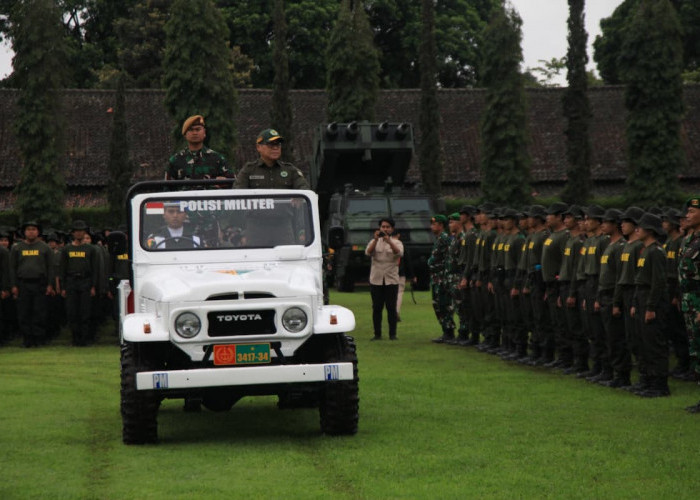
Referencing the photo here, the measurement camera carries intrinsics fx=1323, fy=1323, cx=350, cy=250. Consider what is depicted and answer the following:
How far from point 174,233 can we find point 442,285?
9791 mm

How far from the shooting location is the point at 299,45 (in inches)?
2411

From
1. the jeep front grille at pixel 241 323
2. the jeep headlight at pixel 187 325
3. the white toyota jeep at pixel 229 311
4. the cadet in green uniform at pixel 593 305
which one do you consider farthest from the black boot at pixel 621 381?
the jeep headlight at pixel 187 325

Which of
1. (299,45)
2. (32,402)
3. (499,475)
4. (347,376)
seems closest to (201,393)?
(347,376)

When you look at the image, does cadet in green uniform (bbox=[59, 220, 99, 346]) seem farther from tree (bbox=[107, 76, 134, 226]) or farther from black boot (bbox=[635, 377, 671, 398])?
tree (bbox=[107, 76, 134, 226])

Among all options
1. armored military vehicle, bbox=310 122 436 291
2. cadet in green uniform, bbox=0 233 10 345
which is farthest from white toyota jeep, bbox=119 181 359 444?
armored military vehicle, bbox=310 122 436 291

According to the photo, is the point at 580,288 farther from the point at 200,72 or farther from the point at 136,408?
the point at 200,72

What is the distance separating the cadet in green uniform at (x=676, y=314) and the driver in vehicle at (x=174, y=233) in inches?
250

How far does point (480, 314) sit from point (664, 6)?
3166 cm

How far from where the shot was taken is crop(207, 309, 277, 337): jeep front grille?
417 inches

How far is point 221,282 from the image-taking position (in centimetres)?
1068

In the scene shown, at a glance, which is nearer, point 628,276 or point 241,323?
point 241,323

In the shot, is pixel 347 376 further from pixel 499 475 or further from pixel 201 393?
pixel 499 475

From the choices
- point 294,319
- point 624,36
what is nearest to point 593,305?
point 294,319

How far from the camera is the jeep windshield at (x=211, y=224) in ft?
38.5
